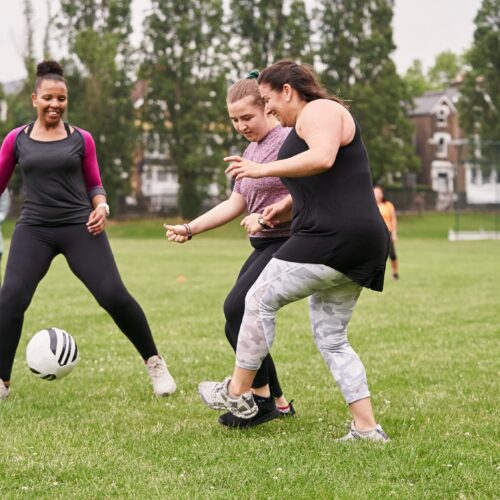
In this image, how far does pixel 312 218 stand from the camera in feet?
15.3

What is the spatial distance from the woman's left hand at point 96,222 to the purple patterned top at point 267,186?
1.30 meters

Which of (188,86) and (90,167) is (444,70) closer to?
(188,86)

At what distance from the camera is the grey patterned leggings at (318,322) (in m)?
4.84

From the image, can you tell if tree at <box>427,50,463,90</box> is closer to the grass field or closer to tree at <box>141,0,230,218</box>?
tree at <box>141,0,230,218</box>

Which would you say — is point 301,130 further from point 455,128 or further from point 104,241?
point 455,128

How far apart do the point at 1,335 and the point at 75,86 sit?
175ft

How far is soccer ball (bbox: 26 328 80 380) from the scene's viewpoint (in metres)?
6.04

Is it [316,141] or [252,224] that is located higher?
[316,141]

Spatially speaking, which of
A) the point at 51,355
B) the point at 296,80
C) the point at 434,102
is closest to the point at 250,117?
the point at 296,80

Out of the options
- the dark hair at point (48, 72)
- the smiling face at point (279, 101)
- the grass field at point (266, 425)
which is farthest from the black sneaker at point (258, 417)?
the dark hair at point (48, 72)

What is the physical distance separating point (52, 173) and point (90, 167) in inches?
14.1

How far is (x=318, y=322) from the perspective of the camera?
197 inches

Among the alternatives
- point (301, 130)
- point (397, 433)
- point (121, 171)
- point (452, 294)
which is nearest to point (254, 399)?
point (397, 433)

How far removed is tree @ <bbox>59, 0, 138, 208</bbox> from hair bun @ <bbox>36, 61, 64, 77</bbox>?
49879 millimetres
